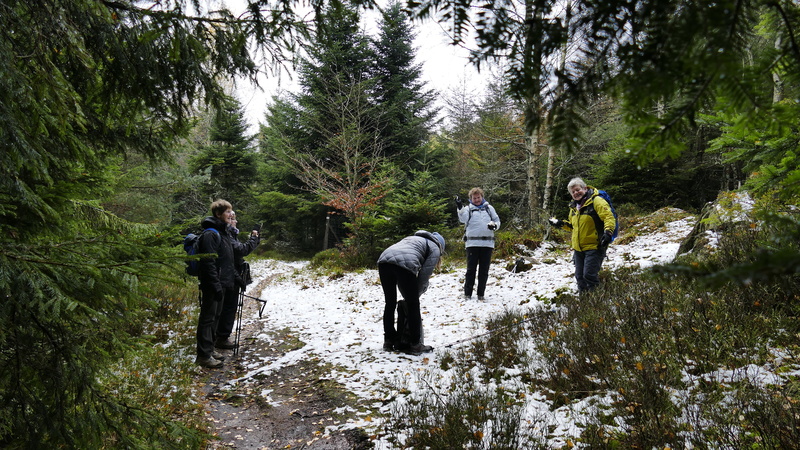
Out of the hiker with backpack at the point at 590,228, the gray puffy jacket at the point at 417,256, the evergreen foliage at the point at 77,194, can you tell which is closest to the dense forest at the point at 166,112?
the evergreen foliage at the point at 77,194

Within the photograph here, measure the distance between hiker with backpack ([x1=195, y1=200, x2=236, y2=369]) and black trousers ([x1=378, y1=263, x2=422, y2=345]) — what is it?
2.23 m

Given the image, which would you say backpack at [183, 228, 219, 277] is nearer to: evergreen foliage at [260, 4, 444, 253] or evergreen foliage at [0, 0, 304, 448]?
evergreen foliage at [0, 0, 304, 448]

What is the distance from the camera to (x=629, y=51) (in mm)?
934

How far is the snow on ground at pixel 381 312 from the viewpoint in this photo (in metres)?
4.34

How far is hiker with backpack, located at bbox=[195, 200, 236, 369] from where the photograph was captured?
193 inches

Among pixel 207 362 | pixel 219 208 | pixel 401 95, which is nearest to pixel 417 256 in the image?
pixel 219 208

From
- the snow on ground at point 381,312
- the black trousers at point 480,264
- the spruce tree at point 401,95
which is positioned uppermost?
the spruce tree at point 401,95

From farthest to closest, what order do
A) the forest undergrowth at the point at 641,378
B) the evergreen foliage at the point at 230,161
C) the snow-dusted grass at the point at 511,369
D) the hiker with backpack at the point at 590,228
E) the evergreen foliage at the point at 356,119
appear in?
the evergreen foliage at the point at 230,161 < the evergreen foliage at the point at 356,119 < the hiker with backpack at the point at 590,228 < the snow-dusted grass at the point at 511,369 < the forest undergrowth at the point at 641,378

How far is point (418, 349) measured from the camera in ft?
16.3

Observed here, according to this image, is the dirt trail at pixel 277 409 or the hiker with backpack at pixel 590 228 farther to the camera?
the hiker with backpack at pixel 590 228

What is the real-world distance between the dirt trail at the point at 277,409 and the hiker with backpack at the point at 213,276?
0.31 meters

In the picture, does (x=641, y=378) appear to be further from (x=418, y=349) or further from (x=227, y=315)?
(x=227, y=315)

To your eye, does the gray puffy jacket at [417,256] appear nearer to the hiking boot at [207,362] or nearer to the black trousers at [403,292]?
the black trousers at [403,292]

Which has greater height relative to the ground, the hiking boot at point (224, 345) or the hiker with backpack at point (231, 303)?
the hiker with backpack at point (231, 303)
